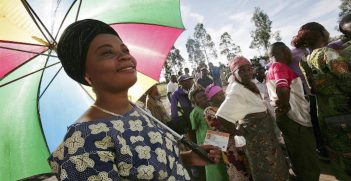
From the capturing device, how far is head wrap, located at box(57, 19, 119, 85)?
5.42ft

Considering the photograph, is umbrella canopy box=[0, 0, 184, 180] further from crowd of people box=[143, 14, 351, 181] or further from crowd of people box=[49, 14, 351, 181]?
crowd of people box=[143, 14, 351, 181]

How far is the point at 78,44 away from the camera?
1.65 m

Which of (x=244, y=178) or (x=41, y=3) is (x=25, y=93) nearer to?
(x=41, y=3)

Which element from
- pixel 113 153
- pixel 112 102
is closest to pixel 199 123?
pixel 112 102

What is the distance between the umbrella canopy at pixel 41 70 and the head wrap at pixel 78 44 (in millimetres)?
665

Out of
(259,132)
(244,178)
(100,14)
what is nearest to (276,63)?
(259,132)

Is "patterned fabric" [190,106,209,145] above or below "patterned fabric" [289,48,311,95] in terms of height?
below

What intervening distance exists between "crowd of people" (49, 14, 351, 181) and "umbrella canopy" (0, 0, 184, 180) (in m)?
0.70

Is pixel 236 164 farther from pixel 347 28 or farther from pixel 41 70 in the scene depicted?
pixel 41 70

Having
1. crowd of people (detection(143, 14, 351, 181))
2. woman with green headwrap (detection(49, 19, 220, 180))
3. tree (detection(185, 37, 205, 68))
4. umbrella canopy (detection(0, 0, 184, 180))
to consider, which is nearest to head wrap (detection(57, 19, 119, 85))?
woman with green headwrap (detection(49, 19, 220, 180))

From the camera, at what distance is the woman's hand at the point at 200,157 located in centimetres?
191

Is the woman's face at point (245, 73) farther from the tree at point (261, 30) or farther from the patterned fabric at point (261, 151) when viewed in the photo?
the tree at point (261, 30)

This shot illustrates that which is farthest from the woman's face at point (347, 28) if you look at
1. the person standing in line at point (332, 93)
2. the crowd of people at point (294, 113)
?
the person standing in line at point (332, 93)

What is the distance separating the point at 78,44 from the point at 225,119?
2272mm
